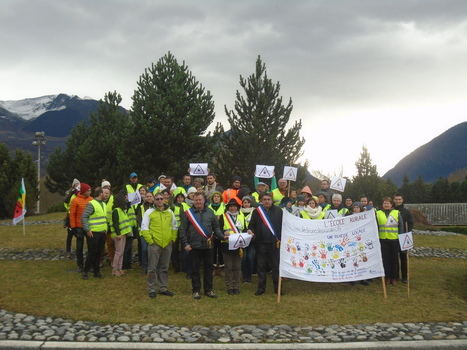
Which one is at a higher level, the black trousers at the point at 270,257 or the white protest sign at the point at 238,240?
the white protest sign at the point at 238,240

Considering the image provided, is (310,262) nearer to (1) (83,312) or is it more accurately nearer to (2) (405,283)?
(2) (405,283)

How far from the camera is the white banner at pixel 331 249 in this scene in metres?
9.28

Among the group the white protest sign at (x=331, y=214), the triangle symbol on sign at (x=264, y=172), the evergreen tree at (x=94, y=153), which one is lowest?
the white protest sign at (x=331, y=214)

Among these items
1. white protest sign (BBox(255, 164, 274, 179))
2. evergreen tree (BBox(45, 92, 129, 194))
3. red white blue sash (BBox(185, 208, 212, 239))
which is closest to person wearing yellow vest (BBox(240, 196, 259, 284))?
red white blue sash (BBox(185, 208, 212, 239))

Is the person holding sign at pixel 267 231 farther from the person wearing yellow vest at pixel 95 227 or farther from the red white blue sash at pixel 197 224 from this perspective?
the person wearing yellow vest at pixel 95 227

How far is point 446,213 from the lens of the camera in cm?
5838

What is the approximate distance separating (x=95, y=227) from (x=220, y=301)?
3445 mm

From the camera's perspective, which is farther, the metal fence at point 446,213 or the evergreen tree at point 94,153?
the metal fence at point 446,213

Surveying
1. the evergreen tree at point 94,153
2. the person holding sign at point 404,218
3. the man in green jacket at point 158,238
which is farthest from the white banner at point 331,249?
the evergreen tree at point 94,153

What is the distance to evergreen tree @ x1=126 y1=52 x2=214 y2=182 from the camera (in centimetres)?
2052

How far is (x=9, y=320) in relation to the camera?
6.95 metres

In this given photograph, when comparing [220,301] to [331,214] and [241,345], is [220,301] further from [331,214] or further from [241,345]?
[331,214]

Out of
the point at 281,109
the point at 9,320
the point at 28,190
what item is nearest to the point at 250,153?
the point at 281,109

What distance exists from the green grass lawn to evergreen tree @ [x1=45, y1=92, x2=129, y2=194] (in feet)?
Result: 61.1
